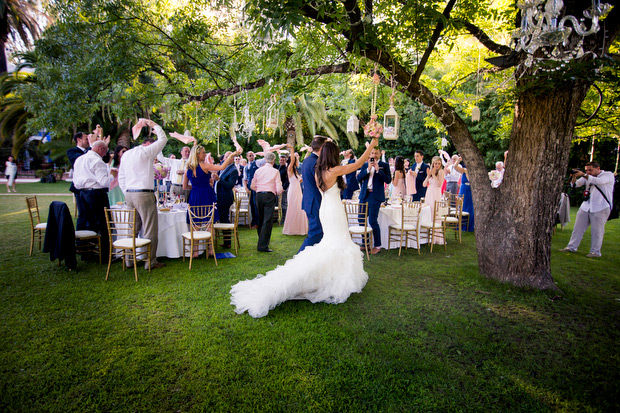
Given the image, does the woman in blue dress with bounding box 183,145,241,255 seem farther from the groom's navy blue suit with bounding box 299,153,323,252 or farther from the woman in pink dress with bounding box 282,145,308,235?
the woman in pink dress with bounding box 282,145,308,235

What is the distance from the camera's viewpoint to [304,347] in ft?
10.4

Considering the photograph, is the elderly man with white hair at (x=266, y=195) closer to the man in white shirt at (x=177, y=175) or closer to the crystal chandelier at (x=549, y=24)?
the man in white shirt at (x=177, y=175)

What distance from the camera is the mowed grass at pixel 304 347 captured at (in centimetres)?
251

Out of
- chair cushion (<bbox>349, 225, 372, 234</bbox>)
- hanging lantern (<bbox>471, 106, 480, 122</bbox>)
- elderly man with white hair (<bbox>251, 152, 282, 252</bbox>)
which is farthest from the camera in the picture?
elderly man with white hair (<bbox>251, 152, 282, 252</bbox>)

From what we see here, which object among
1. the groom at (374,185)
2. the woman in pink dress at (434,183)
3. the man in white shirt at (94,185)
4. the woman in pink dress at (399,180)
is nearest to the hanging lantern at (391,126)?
the groom at (374,185)

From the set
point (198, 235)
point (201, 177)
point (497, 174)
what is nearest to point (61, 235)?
point (198, 235)

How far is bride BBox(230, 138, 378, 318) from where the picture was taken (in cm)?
387

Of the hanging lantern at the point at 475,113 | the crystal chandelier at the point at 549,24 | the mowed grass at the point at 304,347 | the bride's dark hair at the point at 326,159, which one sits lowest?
the mowed grass at the point at 304,347

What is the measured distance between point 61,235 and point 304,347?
14.2ft

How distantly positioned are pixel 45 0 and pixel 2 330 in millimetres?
5905

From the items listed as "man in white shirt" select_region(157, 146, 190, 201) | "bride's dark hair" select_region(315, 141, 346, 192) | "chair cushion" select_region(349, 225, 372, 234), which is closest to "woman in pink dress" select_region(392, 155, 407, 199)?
"chair cushion" select_region(349, 225, 372, 234)

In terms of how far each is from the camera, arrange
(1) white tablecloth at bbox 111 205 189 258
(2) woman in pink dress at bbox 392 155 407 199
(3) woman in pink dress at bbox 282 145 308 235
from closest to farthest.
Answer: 1. (1) white tablecloth at bbox 111 205 189 258
2. (2) woman in pink dress at bbox 392 155 407 199
3. (3) woman in pink dress at bbox 282 145 308 235

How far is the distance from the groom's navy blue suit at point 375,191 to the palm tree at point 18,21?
25.9m

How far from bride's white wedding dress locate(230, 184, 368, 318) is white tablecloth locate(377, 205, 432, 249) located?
10.3 ft
